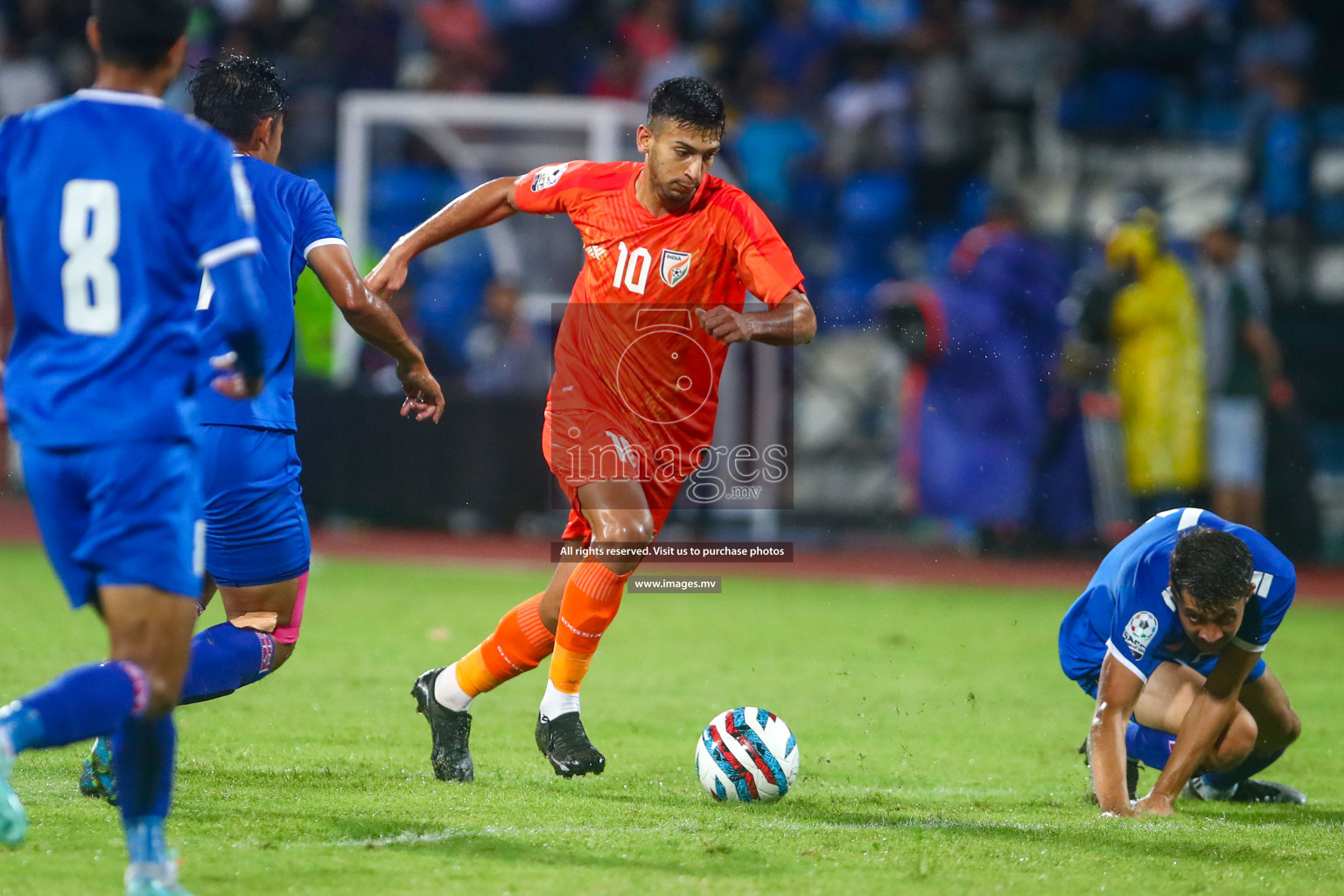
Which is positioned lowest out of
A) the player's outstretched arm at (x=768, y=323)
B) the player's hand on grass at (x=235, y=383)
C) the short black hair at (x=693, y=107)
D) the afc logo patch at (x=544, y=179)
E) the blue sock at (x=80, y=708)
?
the blue sock at (x=80, y=708)

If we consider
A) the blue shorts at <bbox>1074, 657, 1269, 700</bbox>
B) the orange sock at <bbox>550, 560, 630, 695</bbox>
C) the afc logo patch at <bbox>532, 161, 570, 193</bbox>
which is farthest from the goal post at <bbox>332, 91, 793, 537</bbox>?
the orange sock at <bbox>550, 560, 630, 695</bbox>

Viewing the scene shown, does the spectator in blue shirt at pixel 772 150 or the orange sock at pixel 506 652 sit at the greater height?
the spectator in blue shirt at pixel 772 150

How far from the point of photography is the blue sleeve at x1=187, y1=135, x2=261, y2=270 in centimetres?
364

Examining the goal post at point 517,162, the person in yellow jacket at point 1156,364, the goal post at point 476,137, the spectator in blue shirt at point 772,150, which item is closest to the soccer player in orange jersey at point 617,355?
the person in yellow jacket at point 1156,364

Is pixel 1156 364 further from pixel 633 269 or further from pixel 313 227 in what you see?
pixel 313 227

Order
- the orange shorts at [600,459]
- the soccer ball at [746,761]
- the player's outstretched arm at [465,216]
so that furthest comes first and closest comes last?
the player's outstretched arm at [465,216], the orange shorts at [600,459], the soccer ball at [746,761]

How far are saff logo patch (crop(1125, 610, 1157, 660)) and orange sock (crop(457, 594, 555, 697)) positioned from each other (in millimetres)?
1996

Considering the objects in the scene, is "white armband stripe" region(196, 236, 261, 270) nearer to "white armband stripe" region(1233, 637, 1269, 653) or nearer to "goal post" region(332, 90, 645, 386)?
"white armband stripe" region(1233, 637, 1269, 653)

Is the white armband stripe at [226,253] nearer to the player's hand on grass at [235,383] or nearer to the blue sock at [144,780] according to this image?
the player's hand on grass at [235,383]

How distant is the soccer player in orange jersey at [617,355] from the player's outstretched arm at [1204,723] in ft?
5.99

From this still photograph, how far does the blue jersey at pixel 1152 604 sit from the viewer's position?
512 centimetres

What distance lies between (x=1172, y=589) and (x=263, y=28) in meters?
15.0

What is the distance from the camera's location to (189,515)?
3.70 meters

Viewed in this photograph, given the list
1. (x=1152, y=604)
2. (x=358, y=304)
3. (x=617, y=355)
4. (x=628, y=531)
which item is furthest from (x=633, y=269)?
(x=1152, y=604)
